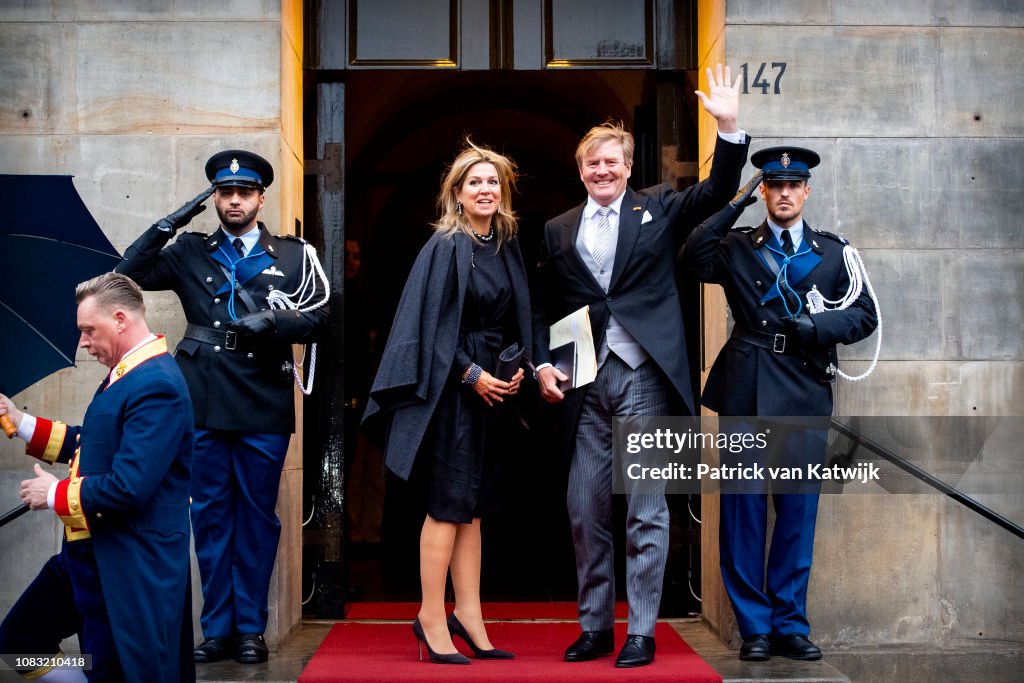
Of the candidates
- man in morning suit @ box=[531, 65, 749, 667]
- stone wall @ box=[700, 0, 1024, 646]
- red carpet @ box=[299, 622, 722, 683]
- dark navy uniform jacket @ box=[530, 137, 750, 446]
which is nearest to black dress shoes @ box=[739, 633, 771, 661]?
red carpet @ box=[299, 622, 722, 683]

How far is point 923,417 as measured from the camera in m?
6.32

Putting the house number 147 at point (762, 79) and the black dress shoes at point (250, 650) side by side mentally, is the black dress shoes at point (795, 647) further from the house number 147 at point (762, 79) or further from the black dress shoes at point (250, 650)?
the house number 147 at point (762, 79)

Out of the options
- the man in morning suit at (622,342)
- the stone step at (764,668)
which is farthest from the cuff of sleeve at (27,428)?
the stone step at (764,668)

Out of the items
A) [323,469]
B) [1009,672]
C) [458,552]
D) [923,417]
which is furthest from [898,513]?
[323,469]

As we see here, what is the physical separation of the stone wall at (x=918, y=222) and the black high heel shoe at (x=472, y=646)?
4.71 ft

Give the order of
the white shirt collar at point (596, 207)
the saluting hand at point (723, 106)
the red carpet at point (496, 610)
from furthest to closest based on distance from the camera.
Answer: the red carpet at point (496, 610), the white shirt collar at point (596, 207), the saluting hand at point (723, 106)

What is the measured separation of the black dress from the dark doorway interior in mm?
1704

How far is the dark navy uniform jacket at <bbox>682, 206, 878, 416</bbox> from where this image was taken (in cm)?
554

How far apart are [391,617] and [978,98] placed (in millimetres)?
4071

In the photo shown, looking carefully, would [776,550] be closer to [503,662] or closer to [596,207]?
[503,662]

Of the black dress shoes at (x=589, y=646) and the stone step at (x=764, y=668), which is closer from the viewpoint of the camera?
the stone step at (x=764, y=668)

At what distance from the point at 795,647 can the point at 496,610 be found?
1.91 meters

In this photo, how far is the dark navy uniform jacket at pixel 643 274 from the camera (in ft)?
17.2

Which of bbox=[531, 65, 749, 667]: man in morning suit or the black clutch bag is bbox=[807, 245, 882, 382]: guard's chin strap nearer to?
bbox=[531, 65, 749, 667]: man in morning suit
